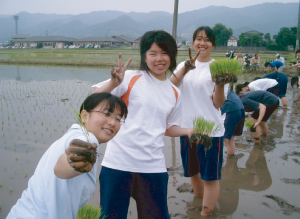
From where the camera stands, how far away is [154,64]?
2021mm

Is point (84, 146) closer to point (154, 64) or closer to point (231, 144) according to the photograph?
point (154, 64)

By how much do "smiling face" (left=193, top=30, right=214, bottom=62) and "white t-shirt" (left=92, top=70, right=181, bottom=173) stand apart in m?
0.76

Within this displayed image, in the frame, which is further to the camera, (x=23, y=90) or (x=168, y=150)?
(x=23, y=90)

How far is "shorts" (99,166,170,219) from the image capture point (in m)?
1.87

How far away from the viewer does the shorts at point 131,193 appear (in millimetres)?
1865

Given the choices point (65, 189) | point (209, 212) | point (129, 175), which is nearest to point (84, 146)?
point (65, 189)

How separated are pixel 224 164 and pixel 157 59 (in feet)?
9.09

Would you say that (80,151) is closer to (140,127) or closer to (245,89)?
(140,127)

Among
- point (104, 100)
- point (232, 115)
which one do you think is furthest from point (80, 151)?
point (232, 115)

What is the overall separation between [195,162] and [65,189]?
166 centimetres

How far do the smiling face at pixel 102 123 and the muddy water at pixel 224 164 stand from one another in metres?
1.71

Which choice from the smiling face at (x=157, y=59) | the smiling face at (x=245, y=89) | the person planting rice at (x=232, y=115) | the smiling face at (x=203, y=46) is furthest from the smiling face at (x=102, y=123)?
the smiling face at (x=245, y=89)

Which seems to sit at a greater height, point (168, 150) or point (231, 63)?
point (231, 63)

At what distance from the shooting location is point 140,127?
1882mm
